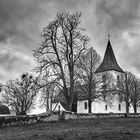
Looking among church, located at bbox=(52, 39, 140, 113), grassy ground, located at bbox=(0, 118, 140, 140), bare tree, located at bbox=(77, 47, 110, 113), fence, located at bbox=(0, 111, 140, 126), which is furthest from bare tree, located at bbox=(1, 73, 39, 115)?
grassy ground, located at bbox=(0, 118, 140, 140)

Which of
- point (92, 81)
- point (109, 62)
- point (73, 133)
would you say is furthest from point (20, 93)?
point (73, 133)

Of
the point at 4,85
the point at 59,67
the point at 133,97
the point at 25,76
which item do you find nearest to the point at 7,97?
the point at 4,85

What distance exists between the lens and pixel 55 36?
25469mm

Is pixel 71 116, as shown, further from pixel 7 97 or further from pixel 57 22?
pixel 7 97

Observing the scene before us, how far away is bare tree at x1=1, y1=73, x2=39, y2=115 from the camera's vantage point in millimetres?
40125

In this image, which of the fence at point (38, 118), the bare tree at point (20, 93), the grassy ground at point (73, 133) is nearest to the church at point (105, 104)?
the bare tree at point (20, 93)

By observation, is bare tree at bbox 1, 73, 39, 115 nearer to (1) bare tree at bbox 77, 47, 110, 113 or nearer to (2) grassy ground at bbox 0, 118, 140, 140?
(1) bare tree at bbox 77, 47, 110, 113

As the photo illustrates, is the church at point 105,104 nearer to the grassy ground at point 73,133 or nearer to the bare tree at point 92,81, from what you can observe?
the bare tree at point 92,81

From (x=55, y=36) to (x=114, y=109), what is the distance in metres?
33.5

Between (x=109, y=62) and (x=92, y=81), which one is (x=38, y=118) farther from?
(x=109, y=62)

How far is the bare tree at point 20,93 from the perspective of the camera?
4012 centimetres

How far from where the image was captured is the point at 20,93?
40.9m

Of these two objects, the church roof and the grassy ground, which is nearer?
the grassy ground

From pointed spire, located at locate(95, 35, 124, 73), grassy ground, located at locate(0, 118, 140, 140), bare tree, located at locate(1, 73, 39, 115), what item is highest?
pointed spire, located at locate(95, 35, 124, 73)
